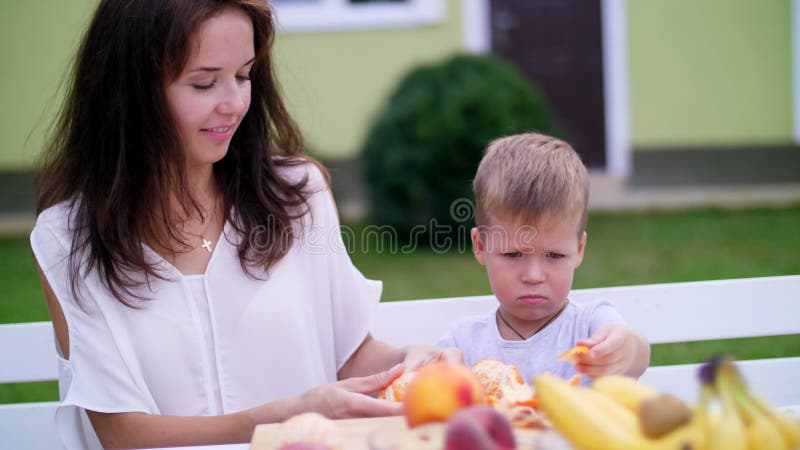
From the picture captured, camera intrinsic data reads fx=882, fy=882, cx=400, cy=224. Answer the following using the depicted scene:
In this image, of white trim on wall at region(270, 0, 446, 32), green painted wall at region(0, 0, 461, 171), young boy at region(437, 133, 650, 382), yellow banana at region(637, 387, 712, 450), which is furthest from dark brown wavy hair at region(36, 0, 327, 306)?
white trim on wall at region(270, 0, 446, 32)

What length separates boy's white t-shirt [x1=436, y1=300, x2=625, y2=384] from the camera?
6.74ft

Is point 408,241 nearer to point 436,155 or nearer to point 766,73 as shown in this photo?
point 436,155

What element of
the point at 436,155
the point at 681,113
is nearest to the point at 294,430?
the point at 436,155

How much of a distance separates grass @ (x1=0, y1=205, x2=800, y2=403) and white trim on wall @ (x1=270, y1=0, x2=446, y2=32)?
8.28 feet

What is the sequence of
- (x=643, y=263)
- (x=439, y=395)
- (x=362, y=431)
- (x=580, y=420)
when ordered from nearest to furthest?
1. (x=580, y=420)
2. (x=439, y=395)
3. (x=362, y=431)
4. (x=643, y=263)

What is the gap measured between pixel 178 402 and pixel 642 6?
24.3 ft

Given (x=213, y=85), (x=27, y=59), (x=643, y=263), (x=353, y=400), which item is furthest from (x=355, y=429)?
(x=27, y=59)

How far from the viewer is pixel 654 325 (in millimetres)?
2533

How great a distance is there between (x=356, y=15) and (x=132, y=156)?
6.84 m

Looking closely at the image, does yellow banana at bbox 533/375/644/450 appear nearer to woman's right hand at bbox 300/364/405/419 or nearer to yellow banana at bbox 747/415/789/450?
yellow banana at bbox 747/415/789/450

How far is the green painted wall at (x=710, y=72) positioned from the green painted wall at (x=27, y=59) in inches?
218

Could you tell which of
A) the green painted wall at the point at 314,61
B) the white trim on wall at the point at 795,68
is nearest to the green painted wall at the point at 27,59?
the green painted wall at the point at 314,61

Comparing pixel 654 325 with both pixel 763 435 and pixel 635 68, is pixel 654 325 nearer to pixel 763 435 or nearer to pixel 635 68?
pixel 763 435

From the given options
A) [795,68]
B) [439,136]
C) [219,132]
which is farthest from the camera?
[795,68]
